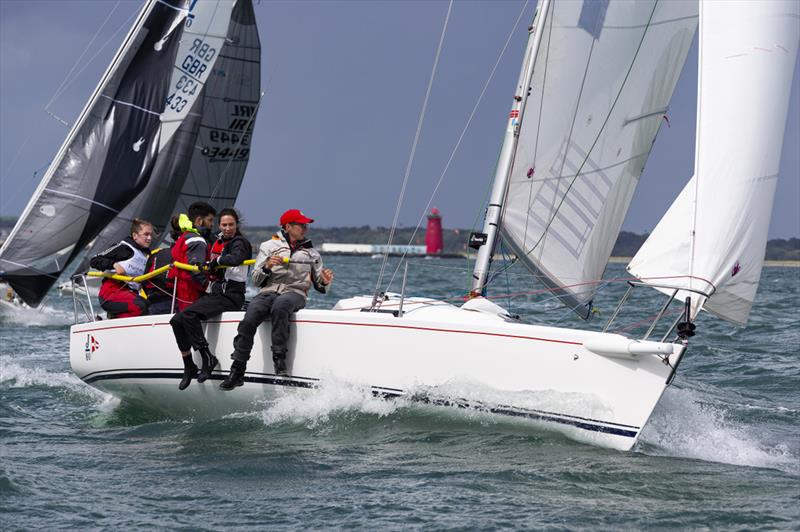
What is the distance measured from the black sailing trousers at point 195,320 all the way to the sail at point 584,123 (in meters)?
2.13

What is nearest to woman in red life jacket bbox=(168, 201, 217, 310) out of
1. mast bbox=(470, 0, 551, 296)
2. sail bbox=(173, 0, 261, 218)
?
mast bbox=(470, 0, 551, 296)

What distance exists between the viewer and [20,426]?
23.7ft

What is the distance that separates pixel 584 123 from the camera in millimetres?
7594

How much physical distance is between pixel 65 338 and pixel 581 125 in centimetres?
861

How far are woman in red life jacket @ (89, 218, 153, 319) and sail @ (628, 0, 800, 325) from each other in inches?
148

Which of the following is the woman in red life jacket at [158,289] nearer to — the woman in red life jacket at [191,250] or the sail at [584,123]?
the woman in red life jacket at [191,250]

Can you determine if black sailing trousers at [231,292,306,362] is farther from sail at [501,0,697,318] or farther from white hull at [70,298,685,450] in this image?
sail at [501,0,697,318]

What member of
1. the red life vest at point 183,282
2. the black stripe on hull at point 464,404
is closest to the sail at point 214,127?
the red life vest at point 183,282

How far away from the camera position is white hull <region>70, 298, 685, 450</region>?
5.93 meters

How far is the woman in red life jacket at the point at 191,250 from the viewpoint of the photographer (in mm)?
7047

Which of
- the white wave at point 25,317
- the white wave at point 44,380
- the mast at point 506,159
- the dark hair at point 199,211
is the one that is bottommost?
the white wave at point 25,317

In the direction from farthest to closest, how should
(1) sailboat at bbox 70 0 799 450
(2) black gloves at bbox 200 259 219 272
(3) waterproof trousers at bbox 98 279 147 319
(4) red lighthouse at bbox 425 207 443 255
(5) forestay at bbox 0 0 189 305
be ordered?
1. (4) red lighthouse at bbox 425 207 443 255
2. (5) forestay at bbox 0 0 189 305
3. (3) waterproof trousers at bbox 98 279 147 319
4. (2) black gloves at bbox 200 259 219 272
5. (1) sailboat at bbox 70 0 799 450

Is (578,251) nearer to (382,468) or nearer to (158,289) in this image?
(382,468)

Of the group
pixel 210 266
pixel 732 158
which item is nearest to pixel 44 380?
pixel 210 266
